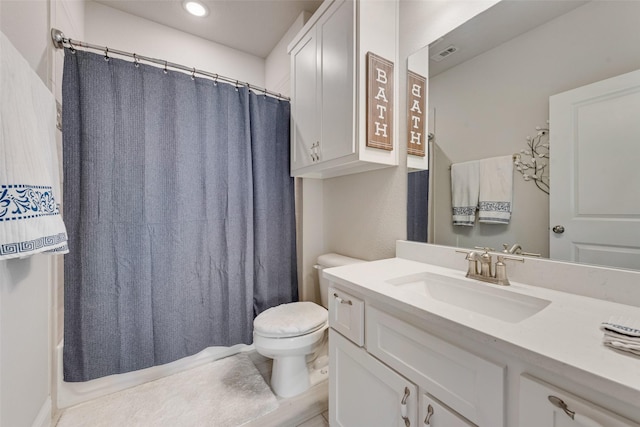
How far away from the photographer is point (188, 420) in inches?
48.0

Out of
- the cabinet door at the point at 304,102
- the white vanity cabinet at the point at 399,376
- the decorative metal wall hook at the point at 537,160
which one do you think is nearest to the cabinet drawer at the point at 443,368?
the white vanity cabinet at the point at 399,376

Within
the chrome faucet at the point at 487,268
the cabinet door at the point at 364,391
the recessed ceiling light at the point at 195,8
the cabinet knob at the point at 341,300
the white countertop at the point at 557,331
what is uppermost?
the recessed ceiling light at the point at 195,8

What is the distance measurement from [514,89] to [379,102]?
0.56 meters

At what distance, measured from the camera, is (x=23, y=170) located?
0.76 meters

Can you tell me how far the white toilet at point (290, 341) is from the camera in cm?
129

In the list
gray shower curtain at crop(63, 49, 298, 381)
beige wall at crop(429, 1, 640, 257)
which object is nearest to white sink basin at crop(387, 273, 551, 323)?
beige wall at crop(429, 1, 640, 257)

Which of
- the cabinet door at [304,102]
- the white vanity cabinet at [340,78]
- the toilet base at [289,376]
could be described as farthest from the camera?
the cabinet door at [304,102]

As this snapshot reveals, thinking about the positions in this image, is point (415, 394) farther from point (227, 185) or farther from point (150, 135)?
point (150, 135)

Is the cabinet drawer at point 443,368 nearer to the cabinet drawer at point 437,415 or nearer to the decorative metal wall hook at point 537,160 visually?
the cabinet drawer at point 437,415

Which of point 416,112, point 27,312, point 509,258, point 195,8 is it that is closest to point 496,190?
point 509,258

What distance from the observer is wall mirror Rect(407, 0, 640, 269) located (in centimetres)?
74

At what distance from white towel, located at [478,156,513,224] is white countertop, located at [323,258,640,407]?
27 centimetres

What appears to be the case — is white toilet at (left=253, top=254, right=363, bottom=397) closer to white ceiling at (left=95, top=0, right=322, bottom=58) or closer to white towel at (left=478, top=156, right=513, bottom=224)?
white towel at (left=478, top=156, right=513, bottom=224)

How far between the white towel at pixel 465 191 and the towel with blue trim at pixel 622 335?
55 centimetres
